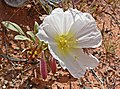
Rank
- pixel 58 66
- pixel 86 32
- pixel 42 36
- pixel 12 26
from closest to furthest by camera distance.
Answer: pixel 42 36 < pixel 86 32 < pixel 12 26 < pixel 58 66

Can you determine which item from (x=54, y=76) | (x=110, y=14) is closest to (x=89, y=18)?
(x=54, y=76)

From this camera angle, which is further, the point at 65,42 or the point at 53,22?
the point at 65,42

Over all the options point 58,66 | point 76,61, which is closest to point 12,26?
point 58,66

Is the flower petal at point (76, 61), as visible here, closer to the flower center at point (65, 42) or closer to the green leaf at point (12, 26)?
the flower center at point (65, 42)

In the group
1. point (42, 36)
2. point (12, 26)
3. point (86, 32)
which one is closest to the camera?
point (42, 36)

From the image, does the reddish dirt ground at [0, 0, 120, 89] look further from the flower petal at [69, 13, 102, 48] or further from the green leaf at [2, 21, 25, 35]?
the flower petal at [69, 13, 102, 48]

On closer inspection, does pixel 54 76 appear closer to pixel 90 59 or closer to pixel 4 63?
pixel 4 63

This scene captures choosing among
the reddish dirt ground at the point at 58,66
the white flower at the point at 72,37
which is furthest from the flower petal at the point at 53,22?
the reddish dirt ground at the point at 58,66

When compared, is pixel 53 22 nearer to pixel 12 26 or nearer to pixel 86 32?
pixel 86 32
